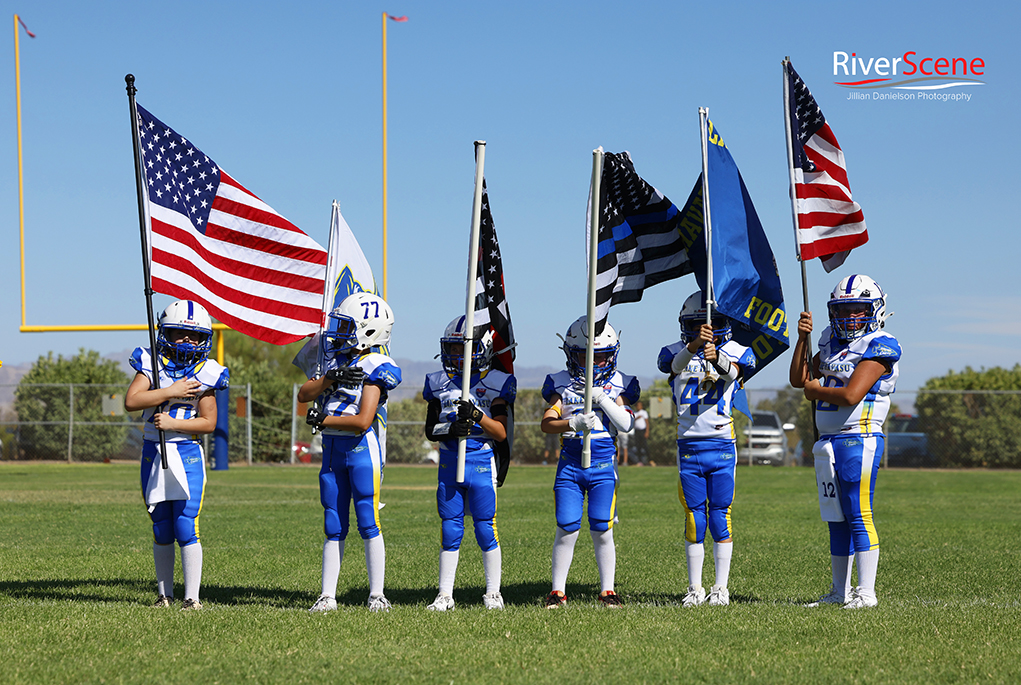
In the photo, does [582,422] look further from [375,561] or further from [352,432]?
[375,561]

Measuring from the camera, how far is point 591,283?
6910 millimetres

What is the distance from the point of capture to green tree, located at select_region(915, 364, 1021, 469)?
2736cm

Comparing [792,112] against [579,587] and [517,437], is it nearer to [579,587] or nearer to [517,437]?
[579,587]

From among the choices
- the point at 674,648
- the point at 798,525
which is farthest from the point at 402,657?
the point at 798,525

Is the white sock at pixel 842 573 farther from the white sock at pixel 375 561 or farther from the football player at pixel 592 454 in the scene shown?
the white sock at pixel 375 561

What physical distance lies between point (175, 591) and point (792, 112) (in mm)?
6109

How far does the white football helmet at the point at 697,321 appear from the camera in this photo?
746cm

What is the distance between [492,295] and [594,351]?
2.80ft

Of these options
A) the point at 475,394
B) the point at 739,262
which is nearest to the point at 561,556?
the point at 475,394

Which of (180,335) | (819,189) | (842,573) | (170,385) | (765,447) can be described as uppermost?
(819,189)

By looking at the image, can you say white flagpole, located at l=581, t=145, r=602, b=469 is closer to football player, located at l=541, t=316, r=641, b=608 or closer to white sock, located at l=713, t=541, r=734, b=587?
football player, located at l=541, t=316, r=641, b=608

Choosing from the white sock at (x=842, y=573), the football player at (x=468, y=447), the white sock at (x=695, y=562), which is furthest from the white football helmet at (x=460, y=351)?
the white sock at (x=842, y=573)

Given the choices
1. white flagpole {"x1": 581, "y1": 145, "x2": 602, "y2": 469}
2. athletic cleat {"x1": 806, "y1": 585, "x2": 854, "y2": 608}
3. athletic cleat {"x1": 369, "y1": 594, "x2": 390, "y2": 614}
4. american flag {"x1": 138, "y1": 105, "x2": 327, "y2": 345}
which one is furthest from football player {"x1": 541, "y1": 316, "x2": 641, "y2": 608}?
american flag {"x1": 138, "y1": 105, "x2": 327, "y2": 345}

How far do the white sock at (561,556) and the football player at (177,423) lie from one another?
246 cm
